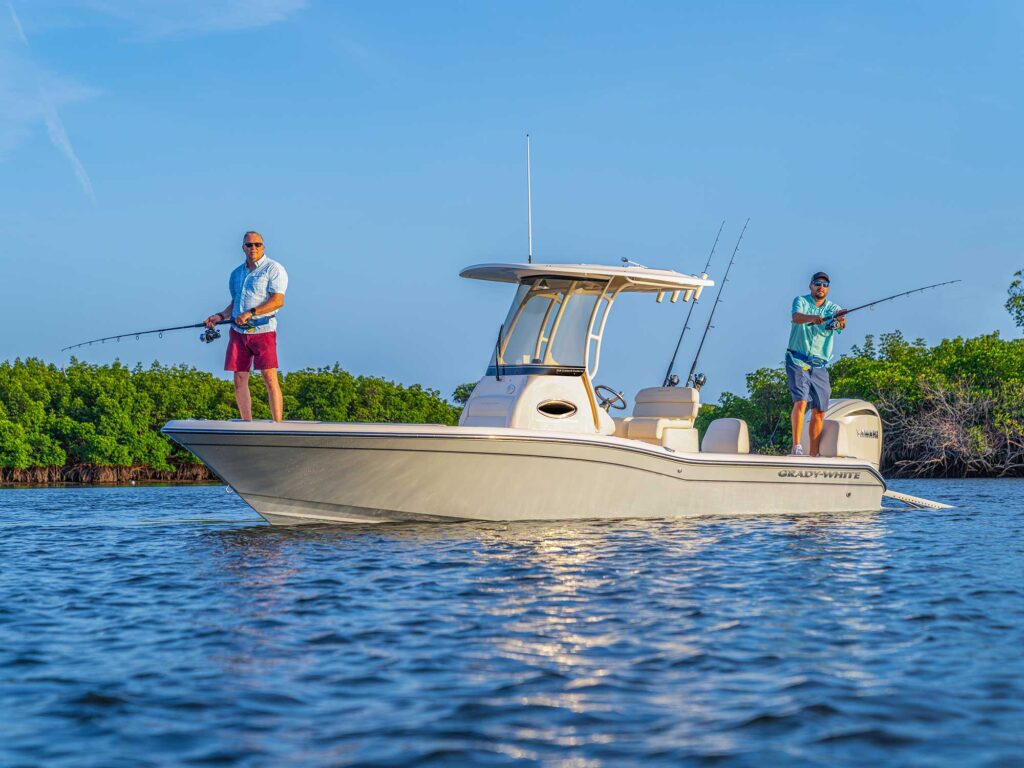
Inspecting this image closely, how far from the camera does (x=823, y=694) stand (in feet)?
15.7

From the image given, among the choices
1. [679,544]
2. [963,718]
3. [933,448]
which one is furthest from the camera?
[933,448]

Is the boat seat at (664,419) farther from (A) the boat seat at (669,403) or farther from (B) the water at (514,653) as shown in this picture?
(B) the water at (514,653)

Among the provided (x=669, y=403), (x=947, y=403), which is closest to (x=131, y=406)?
(x=947, y=403)

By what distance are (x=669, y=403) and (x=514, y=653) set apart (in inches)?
315

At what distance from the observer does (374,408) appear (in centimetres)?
6353

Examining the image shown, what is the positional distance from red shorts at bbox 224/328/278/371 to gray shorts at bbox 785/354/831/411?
224 inches

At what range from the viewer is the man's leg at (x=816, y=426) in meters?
13.5

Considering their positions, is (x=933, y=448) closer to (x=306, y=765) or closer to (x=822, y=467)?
(x=822, y=467)

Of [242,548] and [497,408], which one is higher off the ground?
[497,408]

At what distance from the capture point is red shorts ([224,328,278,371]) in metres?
11.0

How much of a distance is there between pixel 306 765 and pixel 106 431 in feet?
181

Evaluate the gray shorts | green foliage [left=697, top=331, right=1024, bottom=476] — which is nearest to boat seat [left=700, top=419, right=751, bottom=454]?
the gray shorts

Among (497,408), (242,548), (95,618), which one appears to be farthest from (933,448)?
(95,618)

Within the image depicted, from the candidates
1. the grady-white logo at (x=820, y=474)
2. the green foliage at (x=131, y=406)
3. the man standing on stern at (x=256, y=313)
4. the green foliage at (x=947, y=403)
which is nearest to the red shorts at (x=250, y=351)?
the man standing on stern at (x=256, y=313)
